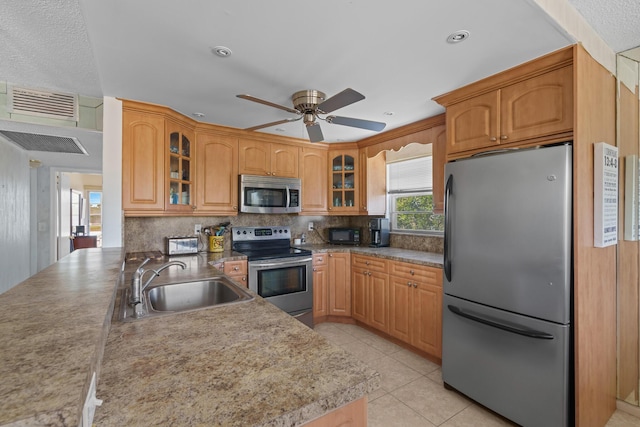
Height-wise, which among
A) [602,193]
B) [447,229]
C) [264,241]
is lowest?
[264,241]

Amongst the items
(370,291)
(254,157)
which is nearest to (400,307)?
(370,291)

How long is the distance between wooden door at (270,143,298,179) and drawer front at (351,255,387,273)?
1.27 metres

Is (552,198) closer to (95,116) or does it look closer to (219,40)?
(219,40)

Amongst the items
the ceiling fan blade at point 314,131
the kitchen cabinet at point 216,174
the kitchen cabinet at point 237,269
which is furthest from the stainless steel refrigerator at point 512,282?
the kitchen cabinet at point 216,174

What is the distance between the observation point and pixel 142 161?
2660 mm

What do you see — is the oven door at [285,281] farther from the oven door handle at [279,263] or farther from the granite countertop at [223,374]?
the granite countertop at [223,374]

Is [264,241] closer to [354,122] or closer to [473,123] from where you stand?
[354,122]

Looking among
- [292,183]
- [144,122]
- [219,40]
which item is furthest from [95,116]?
[292,183]

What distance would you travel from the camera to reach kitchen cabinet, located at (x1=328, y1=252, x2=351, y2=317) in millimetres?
3621

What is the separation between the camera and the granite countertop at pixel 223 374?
0.69 metres

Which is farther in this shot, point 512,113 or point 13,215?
point 13,215

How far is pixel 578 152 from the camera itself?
1.67 meters

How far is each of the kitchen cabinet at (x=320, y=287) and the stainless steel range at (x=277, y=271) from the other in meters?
0.12

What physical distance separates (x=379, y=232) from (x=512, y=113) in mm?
1987
